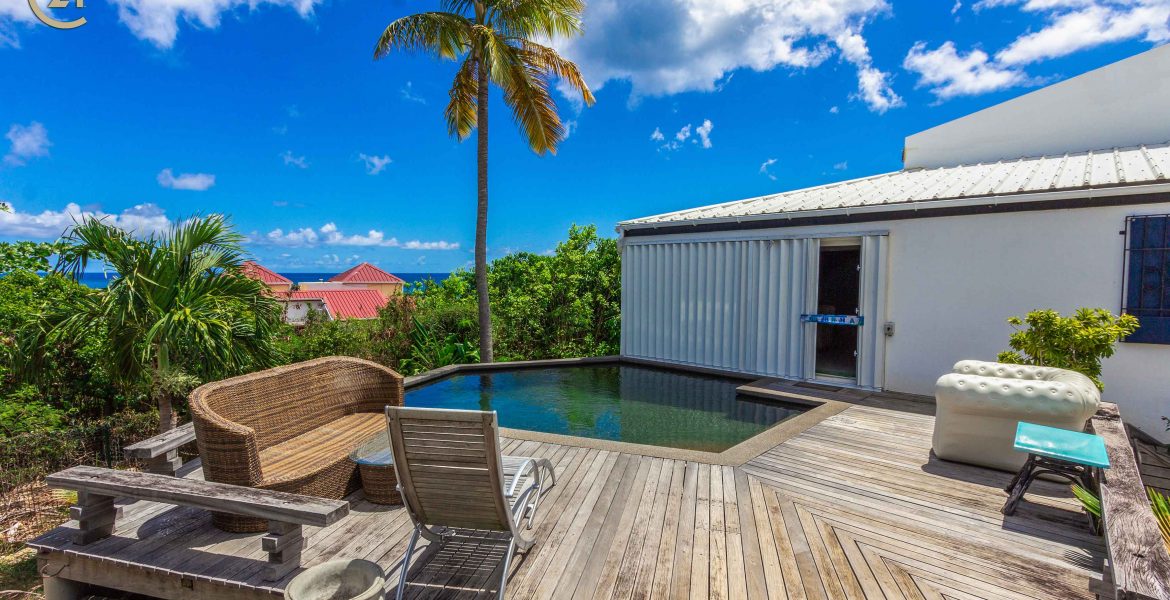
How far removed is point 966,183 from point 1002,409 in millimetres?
5057

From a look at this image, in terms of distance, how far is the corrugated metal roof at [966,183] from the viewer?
5.94 meters

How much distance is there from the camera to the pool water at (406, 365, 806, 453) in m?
5.70

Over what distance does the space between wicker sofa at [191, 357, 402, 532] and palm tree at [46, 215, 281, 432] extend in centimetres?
108

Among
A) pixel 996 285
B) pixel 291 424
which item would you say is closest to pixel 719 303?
pixel 996 285

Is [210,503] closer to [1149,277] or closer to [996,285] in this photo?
[996,285]

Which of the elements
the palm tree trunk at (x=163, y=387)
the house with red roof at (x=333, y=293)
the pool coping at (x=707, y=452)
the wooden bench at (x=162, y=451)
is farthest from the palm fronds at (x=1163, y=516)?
the palm tree trunk at (x=163, y=387)

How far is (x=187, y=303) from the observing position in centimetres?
458

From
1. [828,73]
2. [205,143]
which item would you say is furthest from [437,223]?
[828,73]

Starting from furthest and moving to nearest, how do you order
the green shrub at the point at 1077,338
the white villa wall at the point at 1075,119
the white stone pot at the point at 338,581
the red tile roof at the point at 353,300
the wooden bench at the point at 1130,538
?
the red tile roof at the point at 353,300 < the white villa wall at the point at 1075,119 < the green shrub at the point at 1077,338 < the white stone pot at the point at 338,581 < the wooden bench at the point at 1130,538

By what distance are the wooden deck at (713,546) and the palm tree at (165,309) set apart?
1737 millimetres

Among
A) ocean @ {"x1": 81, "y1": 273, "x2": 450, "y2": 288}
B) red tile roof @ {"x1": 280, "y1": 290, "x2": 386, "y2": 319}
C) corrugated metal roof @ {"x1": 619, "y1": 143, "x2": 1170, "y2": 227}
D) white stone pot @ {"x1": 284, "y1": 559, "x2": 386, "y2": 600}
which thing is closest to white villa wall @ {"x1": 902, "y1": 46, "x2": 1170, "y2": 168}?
corrugated metal roof @ {"x1": 619, "y1": 143, "x2": 1170, "y2": 227}

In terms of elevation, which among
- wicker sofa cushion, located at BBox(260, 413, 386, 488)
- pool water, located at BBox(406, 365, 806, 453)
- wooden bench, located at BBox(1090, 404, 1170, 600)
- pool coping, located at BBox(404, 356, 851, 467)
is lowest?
pool water, located at BBox(406, 365, 806, 453)

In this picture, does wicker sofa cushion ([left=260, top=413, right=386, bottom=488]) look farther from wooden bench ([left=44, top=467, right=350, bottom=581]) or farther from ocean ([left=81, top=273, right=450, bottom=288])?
ocean ([left=81, top=273, right=450, bottom=288])

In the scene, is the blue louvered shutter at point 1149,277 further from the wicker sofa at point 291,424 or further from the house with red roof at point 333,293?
the house with red roof at point 333,293
